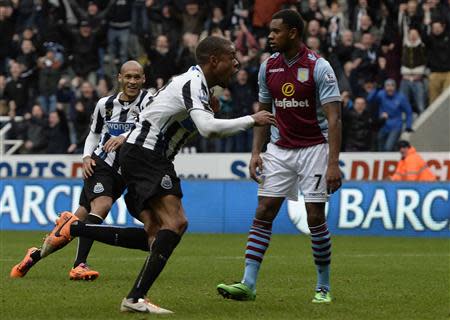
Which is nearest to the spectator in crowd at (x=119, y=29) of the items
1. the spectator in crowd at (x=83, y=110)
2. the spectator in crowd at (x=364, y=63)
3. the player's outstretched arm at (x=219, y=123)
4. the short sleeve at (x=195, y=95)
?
the spectator in crowd at (x=83, y=110)

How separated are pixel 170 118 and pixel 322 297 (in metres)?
2.05

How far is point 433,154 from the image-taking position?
21.9 m

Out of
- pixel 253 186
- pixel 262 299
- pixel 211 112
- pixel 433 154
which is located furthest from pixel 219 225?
pixel 211 112

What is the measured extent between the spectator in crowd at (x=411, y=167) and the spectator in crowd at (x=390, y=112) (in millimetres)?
1131

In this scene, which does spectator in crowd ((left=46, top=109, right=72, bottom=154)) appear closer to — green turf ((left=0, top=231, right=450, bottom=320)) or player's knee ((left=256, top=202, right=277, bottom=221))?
green turf ((left=0, top=231, right=450, bottom=320))

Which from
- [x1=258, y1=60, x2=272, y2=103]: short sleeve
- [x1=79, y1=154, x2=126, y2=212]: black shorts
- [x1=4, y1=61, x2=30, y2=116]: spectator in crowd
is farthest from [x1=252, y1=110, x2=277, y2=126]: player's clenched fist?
[x1=4, y1=61, x2=30, y2=116]: spectator in crowd

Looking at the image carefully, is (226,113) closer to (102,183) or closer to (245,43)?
(245,43)

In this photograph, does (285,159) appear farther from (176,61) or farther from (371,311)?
(176,61)

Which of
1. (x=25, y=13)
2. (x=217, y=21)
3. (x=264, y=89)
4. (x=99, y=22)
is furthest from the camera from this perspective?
(x=25, y=13)

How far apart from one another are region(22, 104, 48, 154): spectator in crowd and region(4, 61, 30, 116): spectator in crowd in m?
0.71

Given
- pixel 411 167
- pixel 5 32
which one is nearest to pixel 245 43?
pixel 411 167

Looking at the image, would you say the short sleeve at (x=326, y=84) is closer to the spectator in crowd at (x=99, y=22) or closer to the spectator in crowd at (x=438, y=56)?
the spectator in crowd at (x=438, y=56)

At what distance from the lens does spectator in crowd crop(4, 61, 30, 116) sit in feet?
81.6

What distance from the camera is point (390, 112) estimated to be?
22.1m
